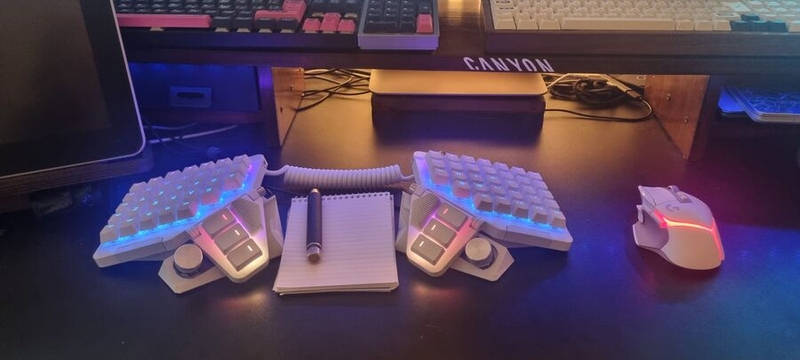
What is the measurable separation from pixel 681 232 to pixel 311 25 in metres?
0.53

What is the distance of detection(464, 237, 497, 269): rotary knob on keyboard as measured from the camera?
2.33 feet

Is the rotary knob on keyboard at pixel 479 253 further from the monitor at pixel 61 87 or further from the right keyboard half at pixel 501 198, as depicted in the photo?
the monitor at pixel 61 87

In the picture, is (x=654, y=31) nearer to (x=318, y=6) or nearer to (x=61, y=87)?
(x=318, y=6)

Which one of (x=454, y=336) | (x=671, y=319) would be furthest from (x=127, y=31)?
(x=671, y=319)

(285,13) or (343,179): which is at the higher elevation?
(285,13)

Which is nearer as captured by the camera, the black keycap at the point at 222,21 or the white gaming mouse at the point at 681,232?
the white gaming mouse at the point at 681,232

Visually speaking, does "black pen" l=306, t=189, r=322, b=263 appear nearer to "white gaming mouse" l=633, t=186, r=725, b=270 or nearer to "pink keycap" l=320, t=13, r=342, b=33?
"pink keycap" l=320, t=13, r=342, b=33

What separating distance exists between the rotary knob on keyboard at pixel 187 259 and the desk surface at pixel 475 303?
25 millimetres

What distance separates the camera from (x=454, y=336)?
0.63 m

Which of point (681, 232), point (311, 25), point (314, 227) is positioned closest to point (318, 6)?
point (311, 25)

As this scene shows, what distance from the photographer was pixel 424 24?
0.84m

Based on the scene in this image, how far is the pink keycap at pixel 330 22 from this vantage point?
840 mm

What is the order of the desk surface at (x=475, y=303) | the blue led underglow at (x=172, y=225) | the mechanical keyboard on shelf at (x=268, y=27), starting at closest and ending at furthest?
the desk surface at (x=475, y=303) → the blue led underglow at (x=172, y=225) → the mechanical keyboard on shelf at (x=268, y=27)

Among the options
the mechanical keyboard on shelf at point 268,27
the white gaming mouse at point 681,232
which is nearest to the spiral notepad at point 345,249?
the mechanical keyboard on shelf at point 268,27
